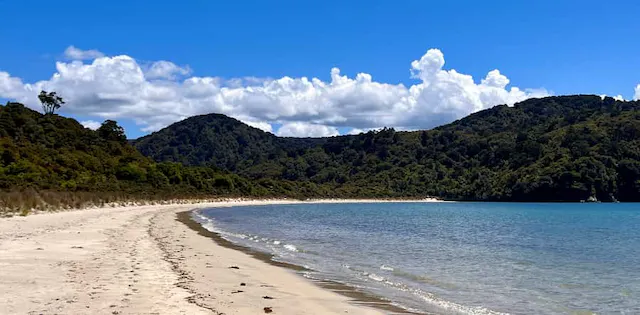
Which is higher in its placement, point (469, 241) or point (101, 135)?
point (101, 135)

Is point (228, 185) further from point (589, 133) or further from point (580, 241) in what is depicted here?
point (589, 133)

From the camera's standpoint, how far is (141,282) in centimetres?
1251

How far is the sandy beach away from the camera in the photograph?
10094 mm

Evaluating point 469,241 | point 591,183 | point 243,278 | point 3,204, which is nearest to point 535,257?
point 469,241

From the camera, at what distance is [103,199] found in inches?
2168

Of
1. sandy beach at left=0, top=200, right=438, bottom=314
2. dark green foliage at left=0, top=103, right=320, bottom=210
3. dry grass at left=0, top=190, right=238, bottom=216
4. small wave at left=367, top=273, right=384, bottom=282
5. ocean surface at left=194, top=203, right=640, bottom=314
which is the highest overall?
dark green foliage at left=0, top=103, right=320, bottom=210

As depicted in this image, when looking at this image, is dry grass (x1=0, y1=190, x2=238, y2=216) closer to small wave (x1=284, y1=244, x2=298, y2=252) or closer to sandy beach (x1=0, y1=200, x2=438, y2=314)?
sandy beach (x1=0, y1=200, x2=438, y2=314)

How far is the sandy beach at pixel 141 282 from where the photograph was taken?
33.1 feet

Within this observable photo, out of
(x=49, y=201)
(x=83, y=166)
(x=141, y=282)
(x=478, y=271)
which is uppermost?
(x=83, y=166)

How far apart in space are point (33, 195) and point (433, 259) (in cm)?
3157

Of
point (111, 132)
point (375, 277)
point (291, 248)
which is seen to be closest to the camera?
point (375, 277)

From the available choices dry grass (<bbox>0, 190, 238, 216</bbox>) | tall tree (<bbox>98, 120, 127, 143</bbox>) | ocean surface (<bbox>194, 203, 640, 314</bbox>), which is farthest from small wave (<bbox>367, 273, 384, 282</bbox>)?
tall tree (<bbox>98, 120, 127, 143</bbox>)

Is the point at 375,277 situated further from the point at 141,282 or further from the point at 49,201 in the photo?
the point at 49,201

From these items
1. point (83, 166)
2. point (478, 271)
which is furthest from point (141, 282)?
point (83, 166)
